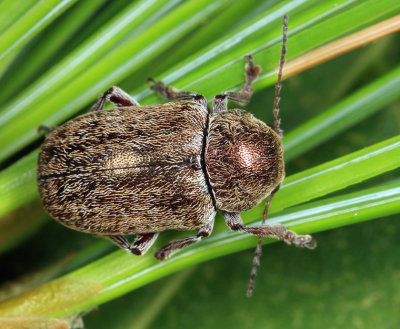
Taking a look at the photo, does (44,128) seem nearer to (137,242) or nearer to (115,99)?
(115,99)

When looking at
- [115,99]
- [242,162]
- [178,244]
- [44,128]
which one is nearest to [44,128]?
[44,128]

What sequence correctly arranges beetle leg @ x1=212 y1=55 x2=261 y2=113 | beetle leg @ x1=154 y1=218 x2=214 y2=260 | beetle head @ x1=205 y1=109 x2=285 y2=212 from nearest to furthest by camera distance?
beetle leg @ x1=212 y1=55 x2=261 y2=113, beetle leg @ x1=154 y1=218 x2=214 y2=260, beetle head @ x1=205 y1=109 x2=285 y2=212

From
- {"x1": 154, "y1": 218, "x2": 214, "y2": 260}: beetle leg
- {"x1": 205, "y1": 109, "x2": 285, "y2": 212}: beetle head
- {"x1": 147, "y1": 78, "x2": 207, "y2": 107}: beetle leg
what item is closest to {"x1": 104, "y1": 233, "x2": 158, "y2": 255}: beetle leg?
{"x1": 154, "y1": 218, "x2": 214, "y2": 260}: beetle leg

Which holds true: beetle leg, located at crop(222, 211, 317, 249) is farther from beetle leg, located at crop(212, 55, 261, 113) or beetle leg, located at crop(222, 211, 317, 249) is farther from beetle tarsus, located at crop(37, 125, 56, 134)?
beetle tarsus, located at crop(37, 125, 56, 134)

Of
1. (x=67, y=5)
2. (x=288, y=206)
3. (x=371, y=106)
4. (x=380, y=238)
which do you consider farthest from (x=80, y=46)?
(x=380, y=238)

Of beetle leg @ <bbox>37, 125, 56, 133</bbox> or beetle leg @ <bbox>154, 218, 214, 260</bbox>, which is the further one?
beetle leg @ <bbox>37, 125, 56, 133</bbox>

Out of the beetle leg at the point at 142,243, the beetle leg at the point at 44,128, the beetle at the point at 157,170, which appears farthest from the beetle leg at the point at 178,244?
the beetle leg at the point at 44,128

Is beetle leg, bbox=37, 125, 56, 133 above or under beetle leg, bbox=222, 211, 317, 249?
above
